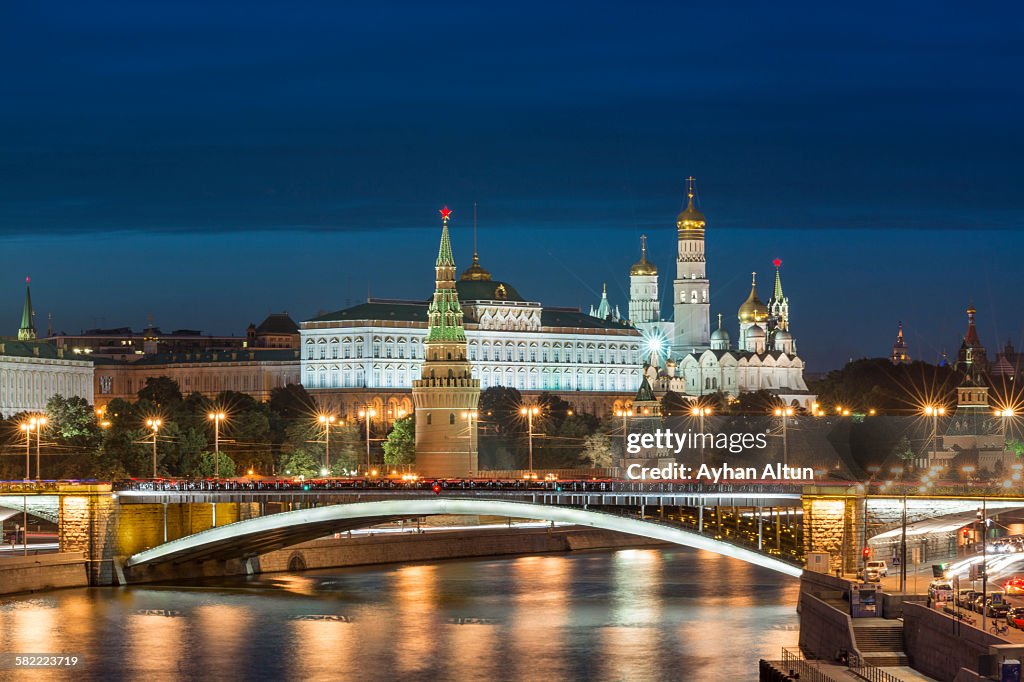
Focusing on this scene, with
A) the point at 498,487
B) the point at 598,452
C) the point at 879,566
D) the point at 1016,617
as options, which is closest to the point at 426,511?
the point at 498,487

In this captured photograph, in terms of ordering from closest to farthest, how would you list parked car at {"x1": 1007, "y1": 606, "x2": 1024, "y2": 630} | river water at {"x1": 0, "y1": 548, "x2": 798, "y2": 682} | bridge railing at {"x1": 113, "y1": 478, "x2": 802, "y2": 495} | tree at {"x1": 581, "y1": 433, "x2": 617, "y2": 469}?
parked car at {"x1": 1007, "y1": 606, "x2": 1024, "y2": 630}, river water at {"x1": 0, "y1": 548, "x2": 798, "y2": 682}, bridge railing at {"x1": 113, "y1": 478, "x2": 802, "y2": 495}, tree at {"x1": 581, "y1": 433, "x2": 617, "y2": 469}

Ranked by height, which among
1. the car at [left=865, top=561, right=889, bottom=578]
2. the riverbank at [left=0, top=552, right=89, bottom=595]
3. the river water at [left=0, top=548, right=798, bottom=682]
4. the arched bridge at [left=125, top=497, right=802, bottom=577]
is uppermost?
the arched bridge at [left=125, top=497, right=802, bottom=577]

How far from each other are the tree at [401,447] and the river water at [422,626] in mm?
53731

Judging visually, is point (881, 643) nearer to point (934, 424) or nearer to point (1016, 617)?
point (1016, 617)

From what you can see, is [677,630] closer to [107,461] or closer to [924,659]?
[924,659]

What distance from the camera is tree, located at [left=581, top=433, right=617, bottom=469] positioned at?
6590 inches

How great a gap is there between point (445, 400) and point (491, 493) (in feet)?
175

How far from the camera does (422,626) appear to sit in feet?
279

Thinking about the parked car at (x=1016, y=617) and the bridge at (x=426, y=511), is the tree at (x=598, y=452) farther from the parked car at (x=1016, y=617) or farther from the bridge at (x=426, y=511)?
the parked car at (x=1016, y=617)

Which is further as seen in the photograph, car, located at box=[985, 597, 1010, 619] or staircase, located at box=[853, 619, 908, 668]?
staircase, located at box=[853, 619, 908, 668]

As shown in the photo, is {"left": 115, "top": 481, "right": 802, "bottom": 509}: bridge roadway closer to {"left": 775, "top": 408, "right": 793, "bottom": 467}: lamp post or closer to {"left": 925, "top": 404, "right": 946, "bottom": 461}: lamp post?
{"left": 775, "top": 408, "right": 793, "bottom": 467}: lamp post

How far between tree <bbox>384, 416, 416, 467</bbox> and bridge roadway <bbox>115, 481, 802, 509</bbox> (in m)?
59.3

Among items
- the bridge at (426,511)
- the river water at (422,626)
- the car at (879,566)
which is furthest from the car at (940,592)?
the bridge at (426,511)

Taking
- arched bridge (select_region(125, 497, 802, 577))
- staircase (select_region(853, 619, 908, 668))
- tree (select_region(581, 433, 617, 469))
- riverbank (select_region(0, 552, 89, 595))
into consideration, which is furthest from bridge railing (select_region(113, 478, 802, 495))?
tree (select_region(581, 433, 617, 469))
